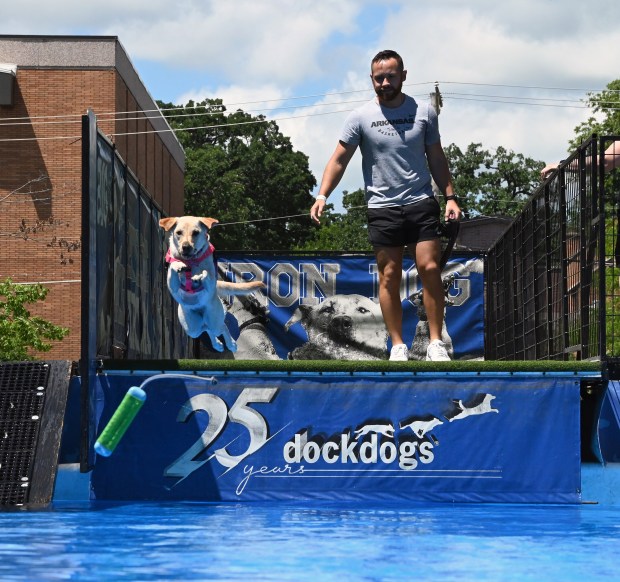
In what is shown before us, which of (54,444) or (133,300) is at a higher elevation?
(133,300)

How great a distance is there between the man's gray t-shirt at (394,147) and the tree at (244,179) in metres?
49.2

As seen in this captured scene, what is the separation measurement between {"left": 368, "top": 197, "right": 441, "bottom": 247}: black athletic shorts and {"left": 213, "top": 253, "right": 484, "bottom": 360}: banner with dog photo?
345 inches

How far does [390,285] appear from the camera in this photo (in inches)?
355

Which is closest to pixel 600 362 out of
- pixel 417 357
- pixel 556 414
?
pixel 556 414

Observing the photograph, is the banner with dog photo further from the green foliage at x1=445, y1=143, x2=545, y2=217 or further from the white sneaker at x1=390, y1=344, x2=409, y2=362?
the green foliage at x1=445, y1=143, x2=545, y2=217

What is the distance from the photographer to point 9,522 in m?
6.62

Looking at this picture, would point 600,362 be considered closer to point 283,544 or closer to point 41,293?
point 283,544

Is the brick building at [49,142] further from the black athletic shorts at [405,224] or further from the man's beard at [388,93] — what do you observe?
the black athletic shorts at [405,224]

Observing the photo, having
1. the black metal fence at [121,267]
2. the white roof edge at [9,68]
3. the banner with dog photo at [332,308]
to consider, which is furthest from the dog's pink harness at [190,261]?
the white roof edge at [9,68]

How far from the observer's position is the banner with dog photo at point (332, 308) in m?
17.8

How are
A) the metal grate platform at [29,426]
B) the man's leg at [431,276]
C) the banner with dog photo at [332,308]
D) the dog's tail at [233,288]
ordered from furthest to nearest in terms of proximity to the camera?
the banner with dog photo at [332,308], the dog's tail at [233,288], the man's leg at [431,276], the metal grate platform at [29,426]

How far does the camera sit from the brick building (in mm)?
33406

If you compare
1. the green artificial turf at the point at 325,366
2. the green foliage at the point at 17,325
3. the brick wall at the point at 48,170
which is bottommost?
the green artificial turf at the point at 325,366

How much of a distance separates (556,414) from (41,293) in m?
19.1
